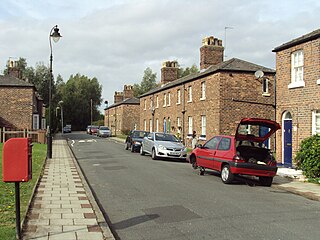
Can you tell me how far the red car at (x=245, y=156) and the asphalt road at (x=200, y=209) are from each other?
0.47 meters

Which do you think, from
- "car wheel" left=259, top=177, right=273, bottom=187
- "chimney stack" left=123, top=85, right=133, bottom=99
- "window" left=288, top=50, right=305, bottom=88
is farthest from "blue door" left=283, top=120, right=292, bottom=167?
Answer: "chimney stack" left=123, top=85, right=133, bottom=99

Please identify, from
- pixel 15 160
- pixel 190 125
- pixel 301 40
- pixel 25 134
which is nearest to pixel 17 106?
pixel 25 134

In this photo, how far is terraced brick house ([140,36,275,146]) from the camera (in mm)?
26781

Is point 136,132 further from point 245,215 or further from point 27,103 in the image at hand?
point 245,215

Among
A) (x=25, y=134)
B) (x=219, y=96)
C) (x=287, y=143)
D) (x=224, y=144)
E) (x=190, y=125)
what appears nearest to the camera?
(x=224, y=144)

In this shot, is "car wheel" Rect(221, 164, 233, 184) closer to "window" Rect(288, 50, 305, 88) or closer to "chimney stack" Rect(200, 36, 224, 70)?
"window" Rect(288, 50, 305, 88)

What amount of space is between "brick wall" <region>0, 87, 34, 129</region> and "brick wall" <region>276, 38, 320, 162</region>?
28266mm

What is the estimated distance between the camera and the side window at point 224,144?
1350cm

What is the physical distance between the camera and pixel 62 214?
7797 mm

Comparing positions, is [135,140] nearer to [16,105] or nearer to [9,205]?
[16,105]

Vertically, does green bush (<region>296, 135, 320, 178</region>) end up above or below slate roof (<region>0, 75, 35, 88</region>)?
below

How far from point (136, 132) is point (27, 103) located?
1635 cm

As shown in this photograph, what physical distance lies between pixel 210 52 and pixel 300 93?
55.3 ft

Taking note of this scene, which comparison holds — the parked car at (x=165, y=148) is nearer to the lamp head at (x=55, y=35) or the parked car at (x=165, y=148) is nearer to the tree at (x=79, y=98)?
the lamp head at (x=55, y=35)
